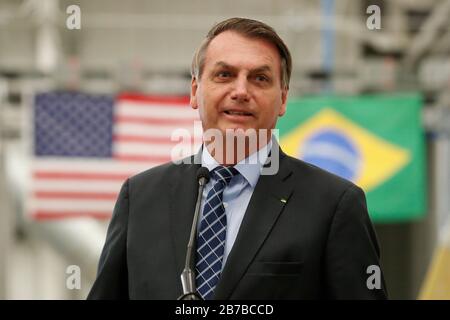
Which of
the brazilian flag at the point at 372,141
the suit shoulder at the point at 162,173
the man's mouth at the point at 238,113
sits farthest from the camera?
the brazilian flag at the point at 372,141

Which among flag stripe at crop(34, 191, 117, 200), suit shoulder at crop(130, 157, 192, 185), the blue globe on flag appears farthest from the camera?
flag stripe at crop(34, 191, 117, 200)

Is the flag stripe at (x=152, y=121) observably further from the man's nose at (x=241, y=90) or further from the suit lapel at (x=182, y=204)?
the man's nose at (x=241, y=90)

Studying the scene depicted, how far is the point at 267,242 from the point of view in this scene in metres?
3.12

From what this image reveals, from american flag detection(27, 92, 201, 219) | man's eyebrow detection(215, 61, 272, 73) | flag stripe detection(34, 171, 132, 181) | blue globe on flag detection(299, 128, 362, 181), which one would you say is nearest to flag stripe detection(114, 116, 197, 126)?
american flag detection(27, 92, 201, 219)

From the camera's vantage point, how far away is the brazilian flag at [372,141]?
1284 centimetres

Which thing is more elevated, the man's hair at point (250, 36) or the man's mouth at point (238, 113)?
the man's hair at point (250, 36)

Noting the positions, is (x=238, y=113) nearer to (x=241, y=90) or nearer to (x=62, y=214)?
(x=241, y=90)

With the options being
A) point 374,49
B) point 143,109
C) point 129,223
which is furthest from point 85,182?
point 129,223

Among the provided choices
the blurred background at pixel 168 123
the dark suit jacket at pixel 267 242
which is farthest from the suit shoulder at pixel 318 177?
the blurred background at pixel 168 123

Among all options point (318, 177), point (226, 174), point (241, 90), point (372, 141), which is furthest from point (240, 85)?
point (372, 141)

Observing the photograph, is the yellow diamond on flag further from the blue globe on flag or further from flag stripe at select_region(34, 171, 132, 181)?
flag stripe at select_region(34, 171, 132, 181)

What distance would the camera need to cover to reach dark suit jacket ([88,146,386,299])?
10.1 ft

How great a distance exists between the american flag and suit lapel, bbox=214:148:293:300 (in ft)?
31.0
